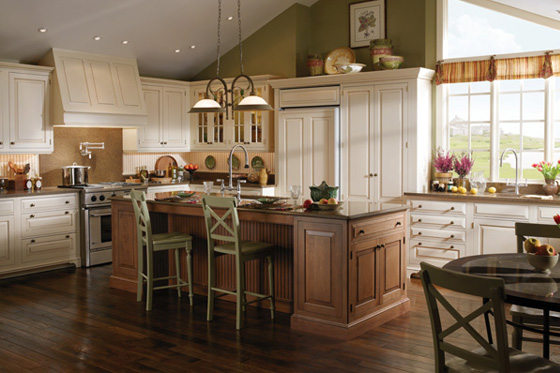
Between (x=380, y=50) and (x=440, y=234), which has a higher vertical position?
(x=380, y=50)

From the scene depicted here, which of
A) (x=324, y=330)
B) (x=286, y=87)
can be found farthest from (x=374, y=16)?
(x=324, y=330)

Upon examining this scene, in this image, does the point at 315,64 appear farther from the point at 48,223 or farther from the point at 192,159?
the point at 48,223

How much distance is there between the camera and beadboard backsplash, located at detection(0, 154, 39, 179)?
6.91 metres

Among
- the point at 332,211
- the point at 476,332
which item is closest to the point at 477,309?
the point at 476,332

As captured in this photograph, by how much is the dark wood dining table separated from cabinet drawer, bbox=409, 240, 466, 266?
2.56m

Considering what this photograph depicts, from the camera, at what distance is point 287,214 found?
15.1ft

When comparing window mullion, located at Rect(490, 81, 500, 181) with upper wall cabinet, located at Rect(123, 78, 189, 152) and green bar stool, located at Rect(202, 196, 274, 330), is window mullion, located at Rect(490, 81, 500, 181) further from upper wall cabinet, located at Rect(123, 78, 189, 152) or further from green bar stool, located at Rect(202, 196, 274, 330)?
upper wall cabinet, located at Rect(123, 78, 189, 152)

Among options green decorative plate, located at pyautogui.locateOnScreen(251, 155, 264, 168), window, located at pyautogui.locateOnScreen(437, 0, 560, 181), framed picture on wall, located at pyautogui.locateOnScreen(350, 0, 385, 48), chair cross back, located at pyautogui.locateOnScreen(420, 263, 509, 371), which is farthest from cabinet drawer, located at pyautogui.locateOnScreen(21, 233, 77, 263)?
chair cross back, located at pyautogui.locateOnScreen(420, 263, 509, 371)

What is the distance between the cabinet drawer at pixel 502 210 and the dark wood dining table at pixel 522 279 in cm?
229

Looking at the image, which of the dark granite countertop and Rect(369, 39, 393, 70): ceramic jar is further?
Rect(369, 39, 393, 70): ceramic jar

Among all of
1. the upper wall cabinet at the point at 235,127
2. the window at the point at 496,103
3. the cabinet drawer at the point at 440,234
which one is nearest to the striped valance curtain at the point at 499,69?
the window at the point at 496,103

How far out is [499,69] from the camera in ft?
20.7

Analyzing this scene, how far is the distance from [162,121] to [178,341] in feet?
15.1

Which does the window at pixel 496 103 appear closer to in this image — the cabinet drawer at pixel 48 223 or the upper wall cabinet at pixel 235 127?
the upper wall cabinet at pixel 235 127
